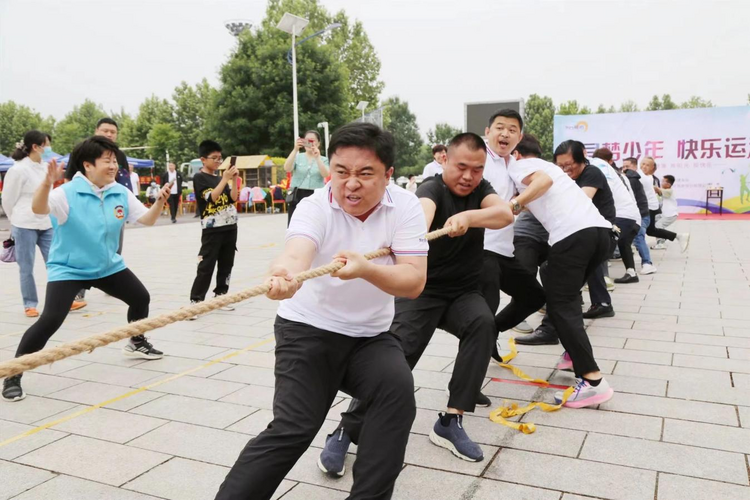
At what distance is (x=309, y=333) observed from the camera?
2143mm

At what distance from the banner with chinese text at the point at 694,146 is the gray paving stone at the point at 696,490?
667 inches


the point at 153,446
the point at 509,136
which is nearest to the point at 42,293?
the point at 153,446

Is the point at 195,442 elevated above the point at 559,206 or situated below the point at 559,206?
below

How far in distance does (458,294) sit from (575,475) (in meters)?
1.00

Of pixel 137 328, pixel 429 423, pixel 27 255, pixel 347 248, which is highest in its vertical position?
pixel 347 248

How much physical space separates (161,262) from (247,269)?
169cm

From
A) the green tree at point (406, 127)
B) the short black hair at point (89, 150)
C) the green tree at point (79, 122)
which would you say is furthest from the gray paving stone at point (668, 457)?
the green tree at point (406, 127)

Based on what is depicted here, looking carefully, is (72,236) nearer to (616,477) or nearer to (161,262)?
(616,477)

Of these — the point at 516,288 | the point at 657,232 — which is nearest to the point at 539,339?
the point at 516,288

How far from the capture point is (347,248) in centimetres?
221

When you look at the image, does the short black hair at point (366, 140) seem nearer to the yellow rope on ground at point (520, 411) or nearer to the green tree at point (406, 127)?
the yellow rope on ground at point (520, 411)

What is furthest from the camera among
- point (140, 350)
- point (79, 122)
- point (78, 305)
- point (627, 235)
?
point (79, 122)

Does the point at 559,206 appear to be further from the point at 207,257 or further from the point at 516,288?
the point at 207,257

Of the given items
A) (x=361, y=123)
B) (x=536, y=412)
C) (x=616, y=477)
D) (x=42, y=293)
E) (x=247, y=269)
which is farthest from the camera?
(x=247, y=269)
